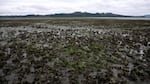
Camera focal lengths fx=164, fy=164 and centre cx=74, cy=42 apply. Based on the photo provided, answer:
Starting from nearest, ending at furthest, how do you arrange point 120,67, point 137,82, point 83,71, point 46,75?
point 137,82 → point 46,75 → point 83,71 → point 120,67

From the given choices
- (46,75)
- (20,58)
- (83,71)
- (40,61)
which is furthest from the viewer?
(20,58)

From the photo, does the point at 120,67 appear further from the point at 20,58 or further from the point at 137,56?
the point at 20,58

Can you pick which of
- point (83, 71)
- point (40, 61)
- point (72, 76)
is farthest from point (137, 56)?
point (40, 61)

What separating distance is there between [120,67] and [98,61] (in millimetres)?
1511

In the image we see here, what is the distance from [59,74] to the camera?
823 centimetres

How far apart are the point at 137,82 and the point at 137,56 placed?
473 centimetres

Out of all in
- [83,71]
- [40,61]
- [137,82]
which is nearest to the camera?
[137,82]

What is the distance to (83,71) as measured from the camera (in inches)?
339

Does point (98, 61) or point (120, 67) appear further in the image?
point (98, 61)

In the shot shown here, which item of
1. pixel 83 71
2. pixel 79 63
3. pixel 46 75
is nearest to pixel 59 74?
pixel 46 75

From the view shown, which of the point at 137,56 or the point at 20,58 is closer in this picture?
the point at 20,58

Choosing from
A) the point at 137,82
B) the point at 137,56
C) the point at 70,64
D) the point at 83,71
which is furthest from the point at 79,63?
the point at 137,56

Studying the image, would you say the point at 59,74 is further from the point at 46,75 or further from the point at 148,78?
the point at 148,78

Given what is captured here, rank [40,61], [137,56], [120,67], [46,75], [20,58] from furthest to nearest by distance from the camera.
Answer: [137,56] < [20,58] < [40,61] < [120,67] < [46,75]
